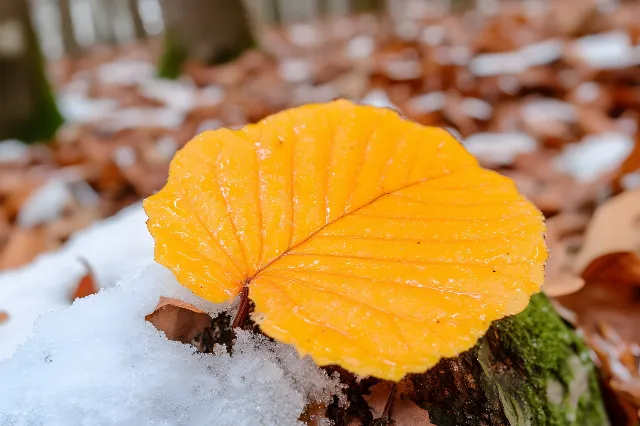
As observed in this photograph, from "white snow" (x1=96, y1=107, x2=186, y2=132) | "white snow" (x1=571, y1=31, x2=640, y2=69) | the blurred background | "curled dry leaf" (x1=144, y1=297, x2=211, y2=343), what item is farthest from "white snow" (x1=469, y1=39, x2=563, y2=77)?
"curled dry leaf" (x1=144, y1=297, x2=211, y2=343)

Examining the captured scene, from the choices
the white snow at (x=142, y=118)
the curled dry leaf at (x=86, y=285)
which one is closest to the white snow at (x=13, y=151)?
the white snow at (x=142, y=118)

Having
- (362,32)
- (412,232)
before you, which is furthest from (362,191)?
(362,32)

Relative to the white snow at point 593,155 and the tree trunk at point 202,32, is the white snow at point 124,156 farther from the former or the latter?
the tree trunk at point 202,32

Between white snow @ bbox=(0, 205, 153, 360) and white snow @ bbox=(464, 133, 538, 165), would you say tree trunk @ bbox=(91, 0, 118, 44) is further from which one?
white snow @ bbox=(0, 205, 153, 360)

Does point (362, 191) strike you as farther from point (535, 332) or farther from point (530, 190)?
point (530, 190)

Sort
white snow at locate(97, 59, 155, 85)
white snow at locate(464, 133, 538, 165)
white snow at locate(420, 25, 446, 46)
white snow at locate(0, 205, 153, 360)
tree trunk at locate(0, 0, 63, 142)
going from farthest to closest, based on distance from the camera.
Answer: white snow at locate(97, 59, 155, 85)
white snow at locate(420, 25, 446, 46)
tree trunk at locate(0, 0, 63, 142)
white snow at locate(464, 133, 538, 165)
white snow at locate(0, 205, 153, 360)

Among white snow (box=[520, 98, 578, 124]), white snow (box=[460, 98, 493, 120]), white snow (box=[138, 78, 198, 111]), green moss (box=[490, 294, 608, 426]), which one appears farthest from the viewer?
white snow (box=[138, 78, 198, 111])
